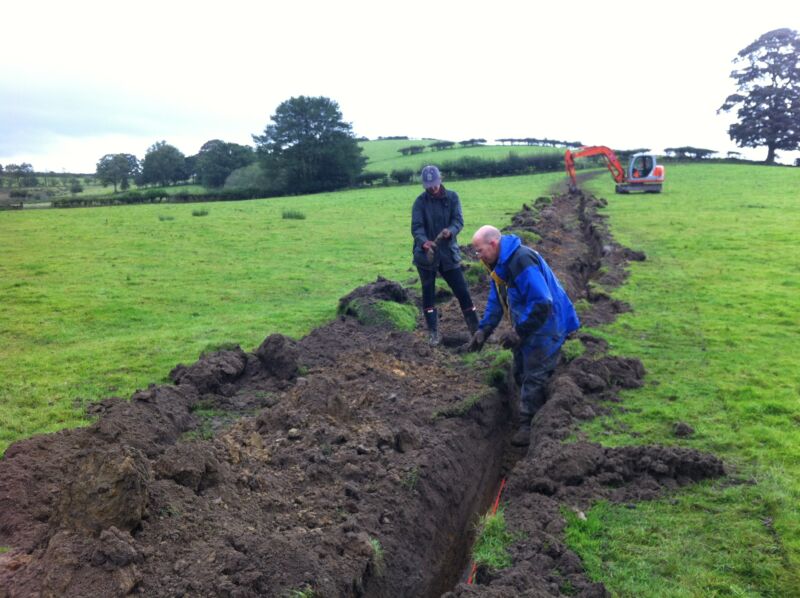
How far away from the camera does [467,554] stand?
576 centimetres

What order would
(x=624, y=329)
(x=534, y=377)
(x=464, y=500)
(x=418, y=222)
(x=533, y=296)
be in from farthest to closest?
(x=624, y=329)
(x=418, y=222)
(x=534, y=377)
(x=533, y=296)
(x=464, y=500)

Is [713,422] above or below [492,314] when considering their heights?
below

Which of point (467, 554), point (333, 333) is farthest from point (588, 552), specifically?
point (333, 333)

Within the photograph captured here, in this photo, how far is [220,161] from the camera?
69938 mm

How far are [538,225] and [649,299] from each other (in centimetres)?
987

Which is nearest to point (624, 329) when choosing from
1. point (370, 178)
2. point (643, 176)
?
point (643, 176)

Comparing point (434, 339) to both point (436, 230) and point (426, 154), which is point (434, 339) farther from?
point (426, 154)

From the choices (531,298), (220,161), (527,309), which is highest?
(220,161)

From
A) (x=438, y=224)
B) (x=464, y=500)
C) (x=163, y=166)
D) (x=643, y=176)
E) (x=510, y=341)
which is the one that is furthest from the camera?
(x=163, y=166)

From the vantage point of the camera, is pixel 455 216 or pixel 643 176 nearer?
pixel 455 216

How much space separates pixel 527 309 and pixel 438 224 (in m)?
2.94

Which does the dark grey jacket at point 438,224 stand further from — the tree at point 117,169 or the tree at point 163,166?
the tree at point 163,166

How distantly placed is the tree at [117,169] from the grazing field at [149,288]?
110 ft

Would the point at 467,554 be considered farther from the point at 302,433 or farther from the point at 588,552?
the point at 302,433
